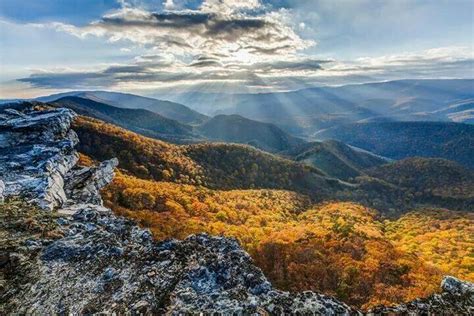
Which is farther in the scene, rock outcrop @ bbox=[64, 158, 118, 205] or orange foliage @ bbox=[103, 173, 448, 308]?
orange foliage @ bbox=[103, 173, 448, 308]

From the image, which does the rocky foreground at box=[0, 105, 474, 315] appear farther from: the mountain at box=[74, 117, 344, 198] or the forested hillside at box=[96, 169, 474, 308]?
the mountain at box=[74, 117, 344, 198]

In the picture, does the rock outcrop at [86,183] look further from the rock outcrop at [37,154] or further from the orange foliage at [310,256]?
the orange foliage at [310,256]

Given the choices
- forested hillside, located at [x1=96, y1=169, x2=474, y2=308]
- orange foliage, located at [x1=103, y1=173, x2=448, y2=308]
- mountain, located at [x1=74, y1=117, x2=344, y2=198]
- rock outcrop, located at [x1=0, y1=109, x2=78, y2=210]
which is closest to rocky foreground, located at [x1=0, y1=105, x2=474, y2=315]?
rock outcrop, located at [x1=0, y1=109, x2=78, y2=210]

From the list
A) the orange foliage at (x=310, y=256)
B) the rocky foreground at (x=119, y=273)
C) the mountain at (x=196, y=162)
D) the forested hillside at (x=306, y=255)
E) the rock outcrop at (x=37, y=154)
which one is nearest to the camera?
the rocky foreground at (x=119, y=273)

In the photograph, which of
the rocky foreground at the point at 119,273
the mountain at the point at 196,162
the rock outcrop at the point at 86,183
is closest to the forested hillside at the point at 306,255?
the rock outcrop at the point at 86,183

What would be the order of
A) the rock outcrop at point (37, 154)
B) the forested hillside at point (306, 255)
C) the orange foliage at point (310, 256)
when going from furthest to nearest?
1. the forested hillside at point (306, 255)
2. the orange foliage at point (310, 256)
3. the rock outcrop at point (37, 154)

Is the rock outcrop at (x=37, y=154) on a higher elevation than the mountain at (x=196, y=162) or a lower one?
higher

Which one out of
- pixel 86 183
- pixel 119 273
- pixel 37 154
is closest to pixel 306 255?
pixel 86 183

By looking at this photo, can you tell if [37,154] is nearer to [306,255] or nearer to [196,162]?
[306,255]

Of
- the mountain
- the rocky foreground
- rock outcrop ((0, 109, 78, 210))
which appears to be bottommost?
the mountain
